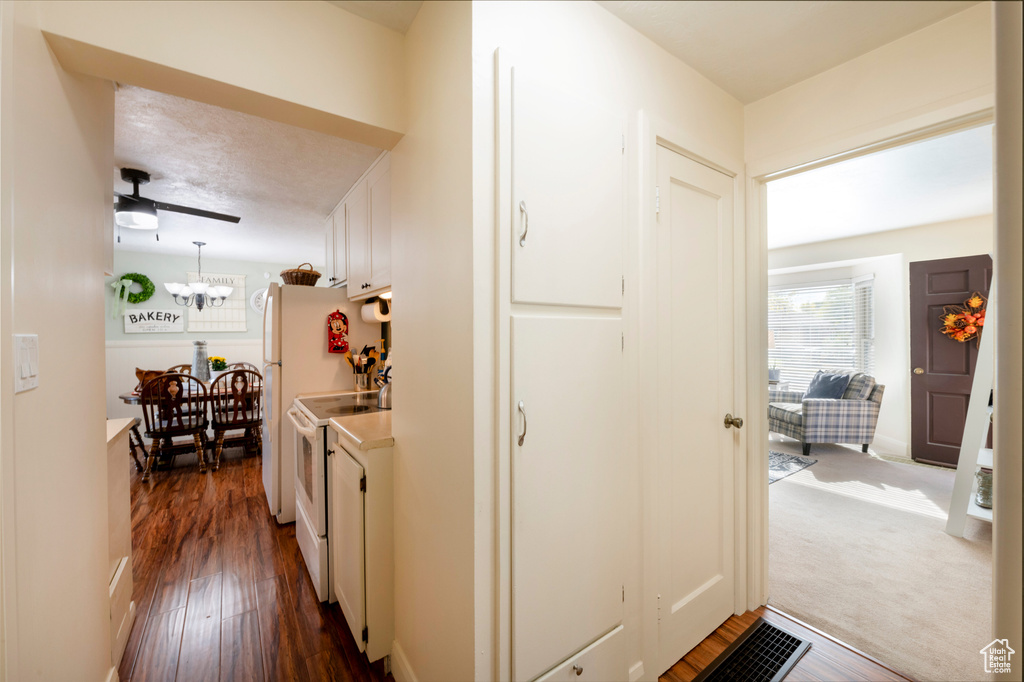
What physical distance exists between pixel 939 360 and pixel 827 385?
1.07 meters

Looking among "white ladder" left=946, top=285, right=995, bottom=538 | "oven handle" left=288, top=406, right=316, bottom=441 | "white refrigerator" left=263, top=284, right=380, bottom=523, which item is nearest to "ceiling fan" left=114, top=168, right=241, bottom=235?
"white refrigerator" left=263, top=284, right=380, bottom=523

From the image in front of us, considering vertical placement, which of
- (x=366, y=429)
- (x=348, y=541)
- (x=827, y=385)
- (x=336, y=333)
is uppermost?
(x=336, y=333)

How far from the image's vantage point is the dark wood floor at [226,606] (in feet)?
5.28

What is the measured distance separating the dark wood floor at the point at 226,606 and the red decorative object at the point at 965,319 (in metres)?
4.73

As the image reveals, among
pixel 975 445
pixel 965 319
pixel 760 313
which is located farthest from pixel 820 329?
Result: pixel 760 313

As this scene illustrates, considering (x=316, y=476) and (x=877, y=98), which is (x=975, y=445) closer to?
(x=877, y=98)

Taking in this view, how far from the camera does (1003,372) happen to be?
292 millimetres

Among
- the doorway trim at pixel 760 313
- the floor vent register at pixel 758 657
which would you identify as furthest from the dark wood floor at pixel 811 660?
the doorway trim at pixel 760 313

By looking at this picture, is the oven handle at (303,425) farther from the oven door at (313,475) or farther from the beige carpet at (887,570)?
the beige carpet at (887,570)

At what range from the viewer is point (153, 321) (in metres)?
5.05

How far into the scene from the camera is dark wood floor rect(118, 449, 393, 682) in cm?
161

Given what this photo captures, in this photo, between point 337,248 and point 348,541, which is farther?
point 337,248

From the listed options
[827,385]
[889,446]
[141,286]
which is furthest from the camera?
[141,286]

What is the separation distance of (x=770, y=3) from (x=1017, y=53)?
0.47 metres
